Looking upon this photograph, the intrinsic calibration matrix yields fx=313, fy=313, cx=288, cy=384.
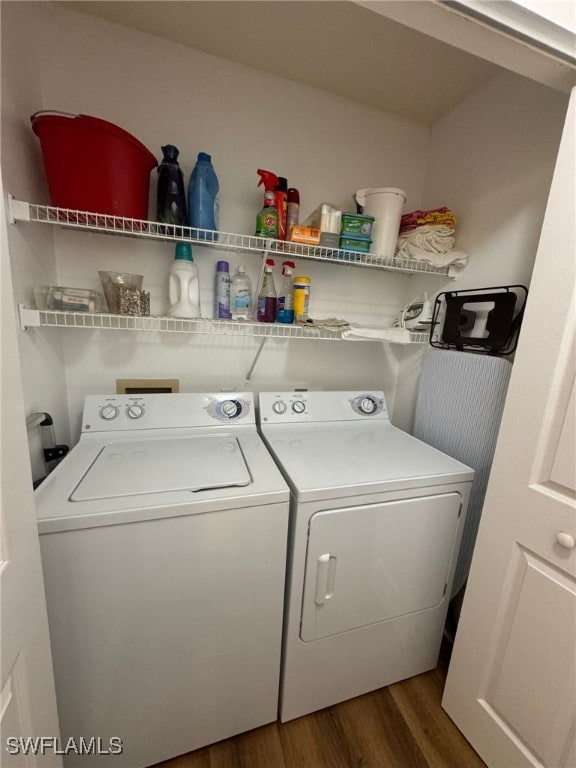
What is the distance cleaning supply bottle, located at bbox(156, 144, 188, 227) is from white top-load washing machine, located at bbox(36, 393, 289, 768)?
3.26ft

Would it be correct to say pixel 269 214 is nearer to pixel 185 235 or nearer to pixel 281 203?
pixel 281 203

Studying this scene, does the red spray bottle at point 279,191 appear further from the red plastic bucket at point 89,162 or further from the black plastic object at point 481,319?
the black plastic object at point 481,319

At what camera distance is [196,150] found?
5.00 feet

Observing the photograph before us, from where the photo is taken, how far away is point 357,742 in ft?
4.17

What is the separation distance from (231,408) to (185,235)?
822 millimetres

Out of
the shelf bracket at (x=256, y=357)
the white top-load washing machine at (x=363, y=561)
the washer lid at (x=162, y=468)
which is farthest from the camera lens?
the shelf bracket at (x=256, y=357)

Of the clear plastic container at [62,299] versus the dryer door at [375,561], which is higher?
the clear plastic container at [62,299]

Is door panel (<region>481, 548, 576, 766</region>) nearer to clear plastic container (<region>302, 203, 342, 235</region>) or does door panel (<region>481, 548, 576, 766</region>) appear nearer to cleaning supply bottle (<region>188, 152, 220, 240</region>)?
clear plastic container (<region>302, 203, 342, 235</region>)

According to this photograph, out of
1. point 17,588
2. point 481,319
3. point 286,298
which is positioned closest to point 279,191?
point 286,298

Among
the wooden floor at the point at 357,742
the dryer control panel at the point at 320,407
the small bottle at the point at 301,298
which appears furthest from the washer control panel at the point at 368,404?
the wooden floor at the point at 357,742

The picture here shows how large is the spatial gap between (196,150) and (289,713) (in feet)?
8.38

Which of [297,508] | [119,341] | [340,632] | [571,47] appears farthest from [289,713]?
[571,47]

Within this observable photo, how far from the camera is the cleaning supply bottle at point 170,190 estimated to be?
1.29 meters

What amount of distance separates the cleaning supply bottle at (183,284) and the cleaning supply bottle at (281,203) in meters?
0.43
